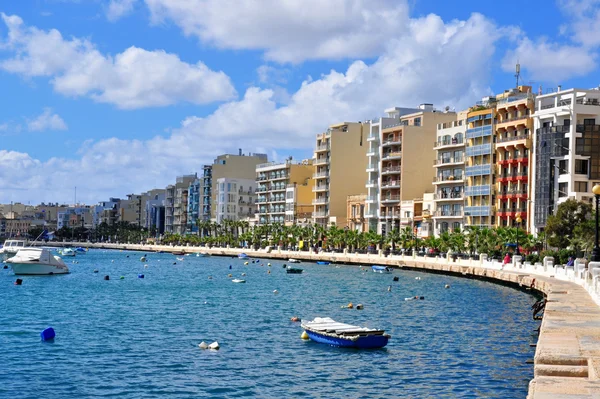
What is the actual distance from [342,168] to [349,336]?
140301 millimetres

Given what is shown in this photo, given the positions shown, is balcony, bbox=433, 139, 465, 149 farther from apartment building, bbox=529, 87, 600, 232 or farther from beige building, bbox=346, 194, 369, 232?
beige building, bbox=346, 194, 369, 232

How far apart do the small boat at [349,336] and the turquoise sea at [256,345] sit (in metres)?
0.50

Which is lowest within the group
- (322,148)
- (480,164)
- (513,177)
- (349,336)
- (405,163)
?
(349,336)

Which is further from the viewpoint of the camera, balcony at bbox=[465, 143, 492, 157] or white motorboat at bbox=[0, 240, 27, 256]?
white motorboat at bbox=[0, 240, 27, 256]

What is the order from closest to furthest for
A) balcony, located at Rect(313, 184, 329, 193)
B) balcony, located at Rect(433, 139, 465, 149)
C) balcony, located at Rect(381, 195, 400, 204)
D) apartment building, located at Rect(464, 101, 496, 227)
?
apartment building, located at Rect(464, 101, 496, 227) → balcony, located at Rect(433, 139, 465, 149) → balcony, located at Rect(381, 195, 400, 204) → balcony, located at Rect(313, 184, 329, 193)

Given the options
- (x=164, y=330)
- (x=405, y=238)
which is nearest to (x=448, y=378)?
(x=164, y=330)

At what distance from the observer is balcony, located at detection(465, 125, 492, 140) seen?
13462 cm

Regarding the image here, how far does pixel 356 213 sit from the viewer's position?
173375mm

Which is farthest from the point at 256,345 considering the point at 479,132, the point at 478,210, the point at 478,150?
the point at 479,132

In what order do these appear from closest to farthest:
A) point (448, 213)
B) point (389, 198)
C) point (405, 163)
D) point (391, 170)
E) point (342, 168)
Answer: point (448, 213)
point (405, 163)
point (391, 170)
point (389, 198)
point (342, 168)

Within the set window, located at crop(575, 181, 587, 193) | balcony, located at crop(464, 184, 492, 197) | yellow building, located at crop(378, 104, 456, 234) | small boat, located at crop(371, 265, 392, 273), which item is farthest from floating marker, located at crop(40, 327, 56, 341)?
yellow building, located at crop(378, 104, 456, 234)

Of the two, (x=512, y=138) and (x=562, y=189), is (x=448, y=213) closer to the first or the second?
(x=512, y=138)

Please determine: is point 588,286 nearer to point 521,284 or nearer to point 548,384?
point 521,284

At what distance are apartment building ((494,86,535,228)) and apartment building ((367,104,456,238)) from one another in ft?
86.6
